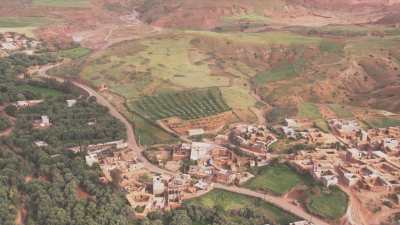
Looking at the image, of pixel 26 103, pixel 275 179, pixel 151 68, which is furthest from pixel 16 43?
pixel 275 179

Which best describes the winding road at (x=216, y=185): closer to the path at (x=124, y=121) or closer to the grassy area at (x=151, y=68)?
the path at (x=124, y=121)

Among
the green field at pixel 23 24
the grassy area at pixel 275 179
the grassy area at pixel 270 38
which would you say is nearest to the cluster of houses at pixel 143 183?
the grassy area at pixel 275 179

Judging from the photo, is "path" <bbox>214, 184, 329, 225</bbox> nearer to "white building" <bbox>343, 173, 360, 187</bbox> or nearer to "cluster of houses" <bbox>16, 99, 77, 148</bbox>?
"white building" <bbox>343, 173, 360, 187</bbox>

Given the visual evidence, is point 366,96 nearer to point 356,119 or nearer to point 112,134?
point 356,119

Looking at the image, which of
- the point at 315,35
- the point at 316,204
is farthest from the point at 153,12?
the point at 316,204

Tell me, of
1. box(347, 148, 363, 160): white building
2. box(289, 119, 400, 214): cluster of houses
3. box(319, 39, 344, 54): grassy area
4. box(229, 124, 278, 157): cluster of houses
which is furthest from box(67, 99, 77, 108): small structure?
box(319, 39, 344, 54): grassy area
